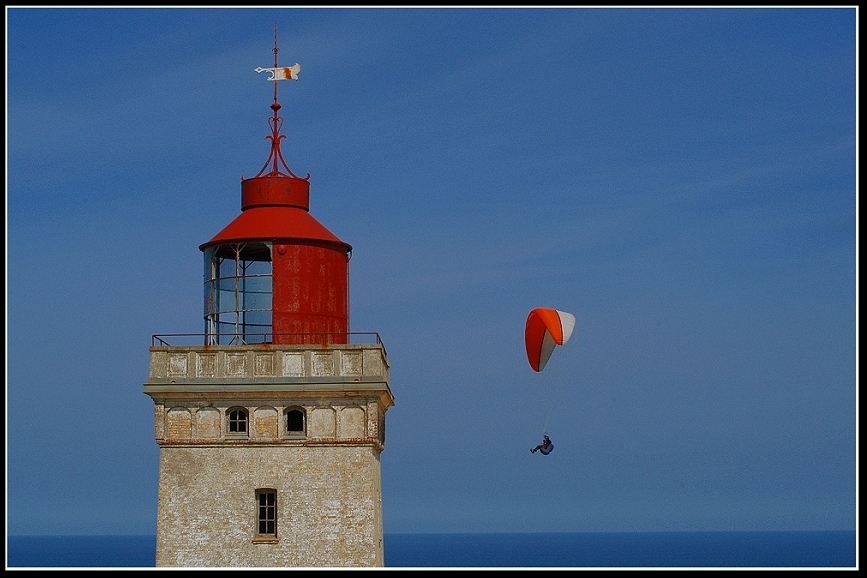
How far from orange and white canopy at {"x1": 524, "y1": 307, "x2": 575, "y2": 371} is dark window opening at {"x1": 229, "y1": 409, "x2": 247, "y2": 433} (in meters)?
7.36

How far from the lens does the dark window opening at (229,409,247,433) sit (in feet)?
123

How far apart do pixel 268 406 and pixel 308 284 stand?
2.95 m

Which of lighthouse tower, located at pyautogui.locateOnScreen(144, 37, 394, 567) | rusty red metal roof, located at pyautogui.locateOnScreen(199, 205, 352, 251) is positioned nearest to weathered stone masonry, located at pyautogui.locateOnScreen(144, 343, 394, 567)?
lighthouse tower, located at pyautogui.locateOnScreen(144, 37, 394, 567)

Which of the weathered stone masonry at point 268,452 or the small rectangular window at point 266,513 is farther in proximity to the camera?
the small rectangular window at point 266,513

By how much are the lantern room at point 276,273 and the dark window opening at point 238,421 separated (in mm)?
1709

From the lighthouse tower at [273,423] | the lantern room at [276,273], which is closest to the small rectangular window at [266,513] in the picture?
the lighthouse tower at [273,423]

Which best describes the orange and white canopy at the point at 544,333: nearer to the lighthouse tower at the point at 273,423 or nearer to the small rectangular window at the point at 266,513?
the lighthouse tower at the point at 273,423

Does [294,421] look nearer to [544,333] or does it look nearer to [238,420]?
[238,420]

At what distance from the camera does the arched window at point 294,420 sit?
37250 millimetres
